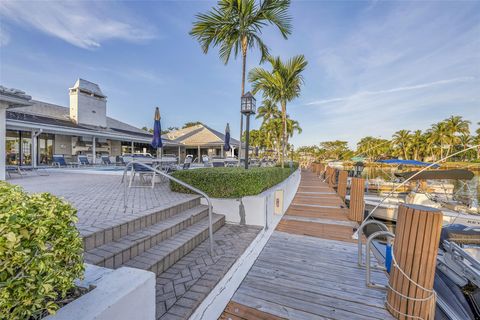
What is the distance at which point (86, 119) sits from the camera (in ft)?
55.6

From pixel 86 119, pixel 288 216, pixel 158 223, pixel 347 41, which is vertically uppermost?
pixel 347 41

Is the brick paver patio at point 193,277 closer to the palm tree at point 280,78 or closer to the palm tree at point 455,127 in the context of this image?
the palm tree at point 280,78

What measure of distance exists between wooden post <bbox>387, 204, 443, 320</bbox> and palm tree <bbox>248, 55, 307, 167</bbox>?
933 centimetres

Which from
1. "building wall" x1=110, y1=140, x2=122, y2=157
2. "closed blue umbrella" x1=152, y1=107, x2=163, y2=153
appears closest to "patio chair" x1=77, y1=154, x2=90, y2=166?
"building wall" x1=110, y1=140, x2=122, y2=157

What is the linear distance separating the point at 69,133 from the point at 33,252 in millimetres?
16062

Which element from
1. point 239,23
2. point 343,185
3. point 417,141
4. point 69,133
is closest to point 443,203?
point 343,185

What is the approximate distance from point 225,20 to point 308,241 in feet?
Answer: 22.3

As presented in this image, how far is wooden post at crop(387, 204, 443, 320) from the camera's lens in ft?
6.59

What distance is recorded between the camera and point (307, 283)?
2.78 m

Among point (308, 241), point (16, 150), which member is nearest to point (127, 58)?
point (16, 150)

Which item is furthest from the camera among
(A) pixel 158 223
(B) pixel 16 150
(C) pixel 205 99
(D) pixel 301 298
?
(C) pixel 205 99

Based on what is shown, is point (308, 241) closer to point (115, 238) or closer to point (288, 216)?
point (288, 216)

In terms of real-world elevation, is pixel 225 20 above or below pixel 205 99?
below

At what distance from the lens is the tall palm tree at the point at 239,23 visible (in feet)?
21.3
